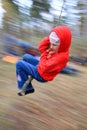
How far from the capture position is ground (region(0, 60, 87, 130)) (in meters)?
6.25

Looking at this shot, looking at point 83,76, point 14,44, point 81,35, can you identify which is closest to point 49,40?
point 83,76

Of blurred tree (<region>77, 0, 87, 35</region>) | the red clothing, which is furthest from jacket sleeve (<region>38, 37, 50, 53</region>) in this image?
blurred tree (<region>77, 0, 87, 35</region>)

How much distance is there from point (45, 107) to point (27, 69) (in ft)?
5.35

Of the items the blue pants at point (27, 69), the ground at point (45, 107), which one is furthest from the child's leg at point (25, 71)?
the ground at point (45, 107)

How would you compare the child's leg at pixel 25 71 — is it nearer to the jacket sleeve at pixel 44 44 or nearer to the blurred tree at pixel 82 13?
the jacket sleeve at pixel 44 44

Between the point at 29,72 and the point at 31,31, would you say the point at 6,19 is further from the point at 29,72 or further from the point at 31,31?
the point at 29,72

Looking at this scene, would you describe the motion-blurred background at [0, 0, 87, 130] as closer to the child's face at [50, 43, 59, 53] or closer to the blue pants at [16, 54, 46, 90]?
the blue pants at [16, 54, 46, 90]

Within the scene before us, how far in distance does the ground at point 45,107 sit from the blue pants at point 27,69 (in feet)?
4.08

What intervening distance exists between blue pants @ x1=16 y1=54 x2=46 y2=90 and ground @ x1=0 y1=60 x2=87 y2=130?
124 cm

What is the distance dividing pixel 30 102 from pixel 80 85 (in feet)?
3.48

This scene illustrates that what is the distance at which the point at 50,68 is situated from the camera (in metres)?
4.91

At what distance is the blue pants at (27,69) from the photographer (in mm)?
5000

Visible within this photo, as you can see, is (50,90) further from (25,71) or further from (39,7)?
(39,7)

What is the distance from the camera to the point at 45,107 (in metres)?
6.50
